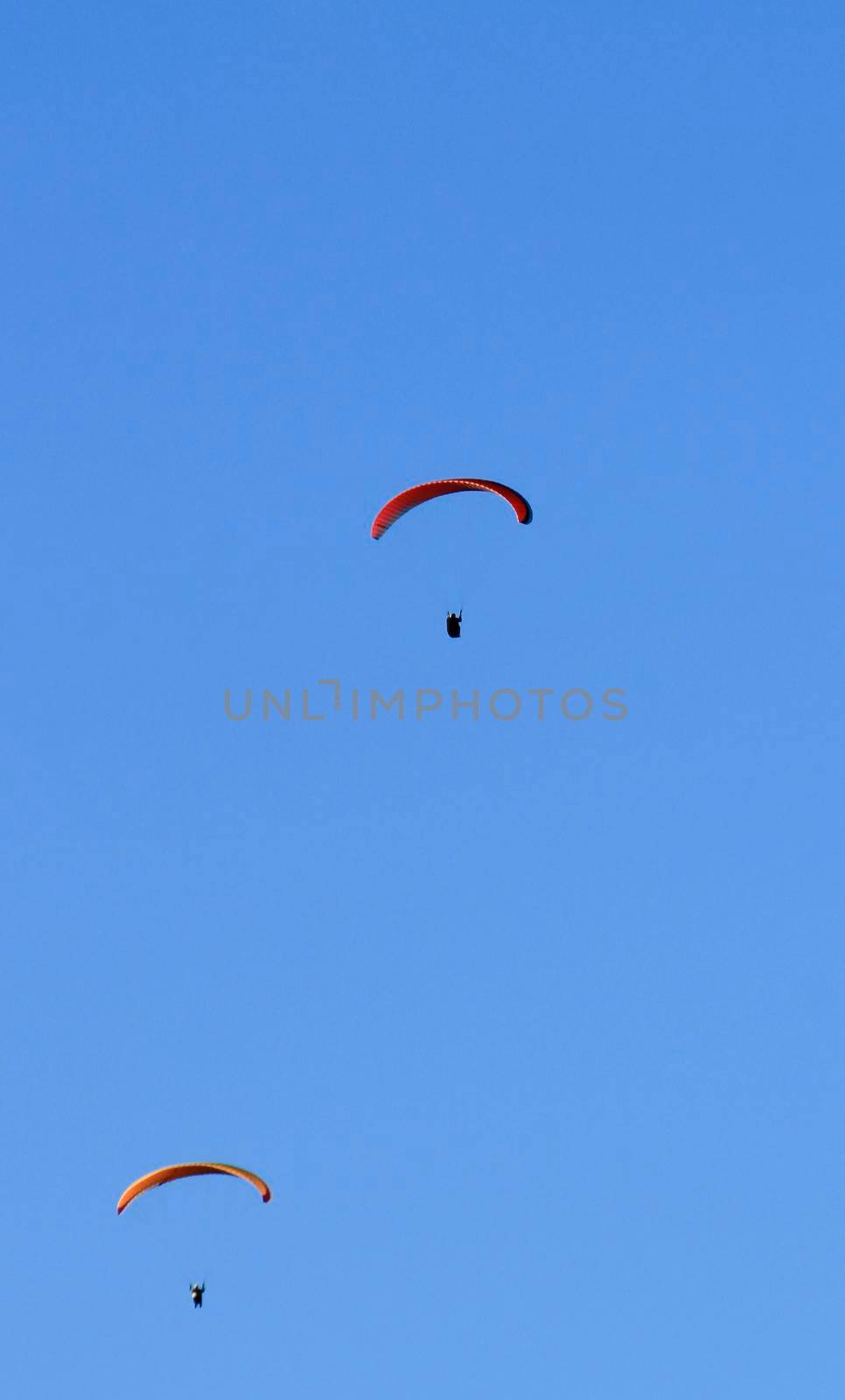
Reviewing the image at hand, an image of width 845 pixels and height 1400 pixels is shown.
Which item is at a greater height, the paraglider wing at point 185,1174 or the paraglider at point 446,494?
the paraglider at point 446,494

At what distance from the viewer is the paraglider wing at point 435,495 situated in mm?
86812

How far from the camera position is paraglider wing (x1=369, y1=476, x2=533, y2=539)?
86.8 meters

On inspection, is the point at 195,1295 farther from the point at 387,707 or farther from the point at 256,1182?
the point at 387,707

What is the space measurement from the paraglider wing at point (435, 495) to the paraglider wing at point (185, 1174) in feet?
43.9

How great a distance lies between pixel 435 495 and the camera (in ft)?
290

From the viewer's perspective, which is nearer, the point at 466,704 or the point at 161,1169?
the point at 161,1169

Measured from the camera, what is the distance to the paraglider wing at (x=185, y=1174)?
83438 millimetres

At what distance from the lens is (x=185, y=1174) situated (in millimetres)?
84375

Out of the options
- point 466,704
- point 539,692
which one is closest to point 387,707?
point 466,704

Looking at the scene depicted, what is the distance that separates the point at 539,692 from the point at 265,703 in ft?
24.4

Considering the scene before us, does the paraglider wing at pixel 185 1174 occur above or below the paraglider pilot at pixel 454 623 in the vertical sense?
below

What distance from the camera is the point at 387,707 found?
9131 centimetres

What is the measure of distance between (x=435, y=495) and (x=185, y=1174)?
14.7 m

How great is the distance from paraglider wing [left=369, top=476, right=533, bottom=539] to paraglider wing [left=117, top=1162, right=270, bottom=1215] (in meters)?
13.4
